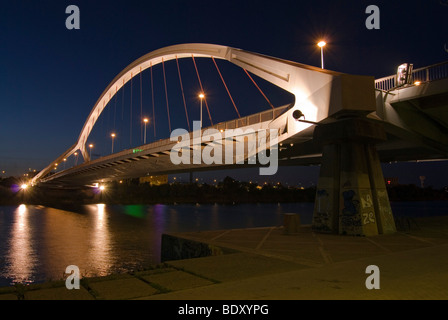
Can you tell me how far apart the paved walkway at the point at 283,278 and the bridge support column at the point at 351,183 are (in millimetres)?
3251

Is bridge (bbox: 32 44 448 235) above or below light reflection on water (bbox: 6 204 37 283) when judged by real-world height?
above

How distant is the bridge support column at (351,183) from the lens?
47.5ft

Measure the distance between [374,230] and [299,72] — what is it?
6.78 m

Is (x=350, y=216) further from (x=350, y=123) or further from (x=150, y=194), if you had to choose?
(x=150, y=194)

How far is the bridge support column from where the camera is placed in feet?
47.5

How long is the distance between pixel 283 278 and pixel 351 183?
884 cm

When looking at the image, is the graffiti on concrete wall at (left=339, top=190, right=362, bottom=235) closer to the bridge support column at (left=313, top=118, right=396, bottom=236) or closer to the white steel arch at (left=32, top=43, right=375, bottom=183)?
the bridge support column at (left=313, top=118, right=396, bottom=236)

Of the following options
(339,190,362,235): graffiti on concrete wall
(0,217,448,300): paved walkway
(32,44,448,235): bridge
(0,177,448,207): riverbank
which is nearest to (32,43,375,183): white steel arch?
(32,44,448,235): bridge

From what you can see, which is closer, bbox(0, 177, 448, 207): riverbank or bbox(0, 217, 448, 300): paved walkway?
bbox(0, 217, 448, 300): paved walkway

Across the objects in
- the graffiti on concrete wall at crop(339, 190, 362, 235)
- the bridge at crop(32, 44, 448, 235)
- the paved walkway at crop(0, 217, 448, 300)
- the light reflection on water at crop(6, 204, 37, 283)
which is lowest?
the light reflection on water at crop(6, 204, 37, 283)

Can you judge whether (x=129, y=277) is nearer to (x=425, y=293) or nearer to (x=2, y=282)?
(x=425, y=293)

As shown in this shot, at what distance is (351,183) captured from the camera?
1475cm

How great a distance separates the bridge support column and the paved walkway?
3251 millimetres
